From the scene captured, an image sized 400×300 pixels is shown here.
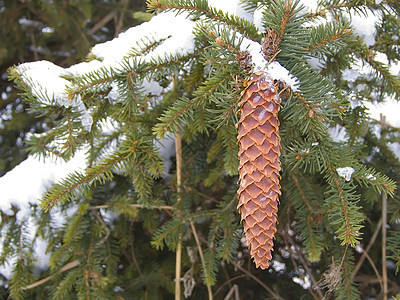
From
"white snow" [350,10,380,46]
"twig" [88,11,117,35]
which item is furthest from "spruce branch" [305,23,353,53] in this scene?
"twig" [88,11,117,35]

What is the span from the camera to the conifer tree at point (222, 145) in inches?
29.8

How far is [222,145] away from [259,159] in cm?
51

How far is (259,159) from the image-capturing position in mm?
725

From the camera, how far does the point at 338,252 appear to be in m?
1.22

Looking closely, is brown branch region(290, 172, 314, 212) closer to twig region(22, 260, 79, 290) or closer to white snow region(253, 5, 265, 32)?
white snow region(253, 5, 265, 32)

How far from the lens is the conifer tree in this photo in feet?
2.48

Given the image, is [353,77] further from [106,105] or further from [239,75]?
[106,105]

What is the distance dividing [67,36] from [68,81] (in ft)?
5.21

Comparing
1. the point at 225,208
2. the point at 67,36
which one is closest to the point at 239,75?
the point at 225,208

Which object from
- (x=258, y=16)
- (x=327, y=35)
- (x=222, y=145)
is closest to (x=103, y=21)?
(x=222, y=145)

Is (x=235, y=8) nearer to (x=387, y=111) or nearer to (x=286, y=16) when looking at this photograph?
(x=286, y=16)

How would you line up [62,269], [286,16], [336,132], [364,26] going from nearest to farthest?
[286,16]
[364,26]
[336,132]
[62,269]

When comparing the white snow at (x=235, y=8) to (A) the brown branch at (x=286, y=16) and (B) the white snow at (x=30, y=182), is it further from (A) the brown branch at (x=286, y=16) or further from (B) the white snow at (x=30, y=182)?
(B) the white snow at (x=30, y=182)

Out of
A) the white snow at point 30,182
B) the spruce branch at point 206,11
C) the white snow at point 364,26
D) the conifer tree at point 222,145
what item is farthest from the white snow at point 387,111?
the white snow at point 30,182
